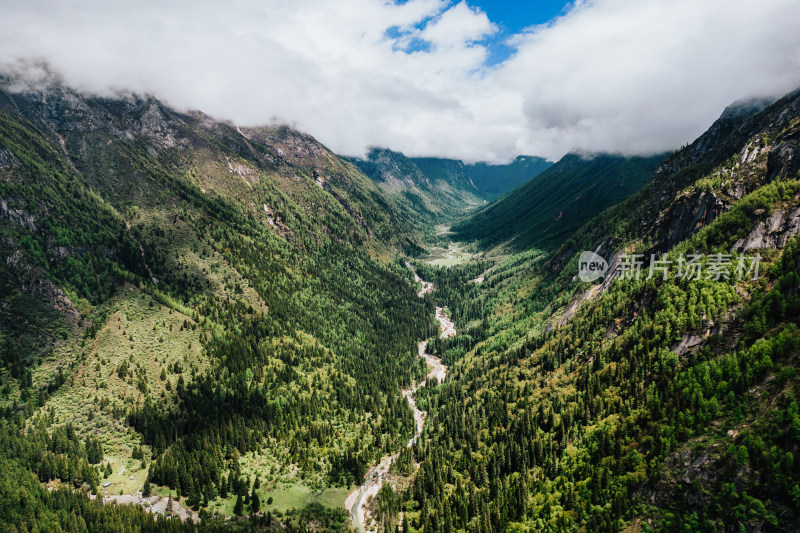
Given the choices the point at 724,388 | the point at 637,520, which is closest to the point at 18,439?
the point at 637,520

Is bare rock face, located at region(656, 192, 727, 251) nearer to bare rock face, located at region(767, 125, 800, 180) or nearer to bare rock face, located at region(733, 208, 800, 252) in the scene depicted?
bare rock face, located at region(767, 125, 800, 180)

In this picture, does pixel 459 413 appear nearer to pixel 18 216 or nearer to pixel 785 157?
pixel 785 157

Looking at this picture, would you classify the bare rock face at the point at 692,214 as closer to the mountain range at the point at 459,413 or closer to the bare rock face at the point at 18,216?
the mountain range at the point at 459,413

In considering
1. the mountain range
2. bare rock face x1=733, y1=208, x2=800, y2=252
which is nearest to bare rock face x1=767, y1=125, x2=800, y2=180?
the mountain range

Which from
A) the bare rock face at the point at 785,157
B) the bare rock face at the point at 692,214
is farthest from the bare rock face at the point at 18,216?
the bare rock face at the point at 785,157

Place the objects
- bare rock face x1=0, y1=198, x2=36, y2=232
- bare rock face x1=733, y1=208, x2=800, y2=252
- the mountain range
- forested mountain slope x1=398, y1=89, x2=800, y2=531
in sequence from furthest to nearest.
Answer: bare rock face x1=0, y1=198, x2=36, y2=232
bare rock face x1=733, y1=208, x2=800, y2=252
the mountain range
forested mountain slope x1=398, y1=89, x2=800, y2=531

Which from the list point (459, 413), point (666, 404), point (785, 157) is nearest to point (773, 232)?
point (785, 157)

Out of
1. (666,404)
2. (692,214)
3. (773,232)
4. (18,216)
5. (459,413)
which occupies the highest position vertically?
(18,216)

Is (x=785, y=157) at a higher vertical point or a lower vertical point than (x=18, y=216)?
lower
